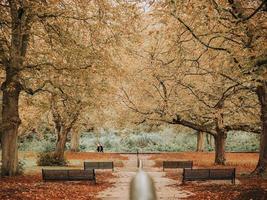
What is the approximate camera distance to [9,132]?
62.2 ft

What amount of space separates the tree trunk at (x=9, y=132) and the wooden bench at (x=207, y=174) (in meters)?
7.96

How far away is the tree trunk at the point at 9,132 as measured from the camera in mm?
18734

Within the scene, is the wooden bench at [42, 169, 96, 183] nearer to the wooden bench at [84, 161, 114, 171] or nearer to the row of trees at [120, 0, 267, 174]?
the wooden bench at [84, 161, 114, 171]

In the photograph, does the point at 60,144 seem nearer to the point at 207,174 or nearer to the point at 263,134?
the point at 207,174

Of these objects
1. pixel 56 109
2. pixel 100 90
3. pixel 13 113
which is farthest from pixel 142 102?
pixel 13 113

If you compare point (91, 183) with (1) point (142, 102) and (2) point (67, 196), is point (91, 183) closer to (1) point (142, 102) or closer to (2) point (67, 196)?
(2) point (67, 196)

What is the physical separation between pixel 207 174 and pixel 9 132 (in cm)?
927

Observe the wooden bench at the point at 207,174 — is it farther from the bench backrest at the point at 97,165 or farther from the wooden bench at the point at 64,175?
the bench backrest at the point at 97,165

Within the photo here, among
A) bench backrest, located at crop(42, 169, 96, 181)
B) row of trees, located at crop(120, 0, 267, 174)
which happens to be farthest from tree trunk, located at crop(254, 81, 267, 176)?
bench backrest, located at crop(42, 169, 96, 181)

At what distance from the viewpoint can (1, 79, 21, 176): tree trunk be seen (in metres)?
18.7

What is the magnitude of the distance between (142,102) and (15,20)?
1596 cm

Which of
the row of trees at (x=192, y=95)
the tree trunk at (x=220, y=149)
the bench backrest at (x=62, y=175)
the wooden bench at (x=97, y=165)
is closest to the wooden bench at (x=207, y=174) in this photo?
the row of trees at (x=192, y=95)

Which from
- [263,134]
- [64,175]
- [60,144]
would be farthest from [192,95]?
[64,175]

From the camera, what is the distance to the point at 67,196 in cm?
1416
